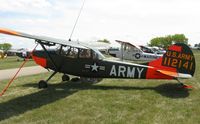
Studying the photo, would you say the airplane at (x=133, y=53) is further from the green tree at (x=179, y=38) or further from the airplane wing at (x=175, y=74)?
the green tree at (x=179, y=38)

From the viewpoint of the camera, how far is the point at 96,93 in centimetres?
950

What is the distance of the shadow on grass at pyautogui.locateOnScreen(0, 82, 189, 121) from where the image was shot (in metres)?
7.44

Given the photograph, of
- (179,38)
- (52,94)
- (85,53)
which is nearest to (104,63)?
(85,53)

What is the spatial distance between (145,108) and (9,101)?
4440 millimetres

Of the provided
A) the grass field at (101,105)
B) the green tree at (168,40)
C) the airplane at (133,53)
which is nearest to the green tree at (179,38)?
the green tree at (168,40)

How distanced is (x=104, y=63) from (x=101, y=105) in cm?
305

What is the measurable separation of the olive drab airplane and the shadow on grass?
53 cm

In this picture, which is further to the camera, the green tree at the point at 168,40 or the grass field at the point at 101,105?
the green tree at the point at 168,40

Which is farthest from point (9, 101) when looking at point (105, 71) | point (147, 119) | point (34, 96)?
point (147, 119)

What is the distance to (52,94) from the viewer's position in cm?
948

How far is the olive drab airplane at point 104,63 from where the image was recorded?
954 centimetres

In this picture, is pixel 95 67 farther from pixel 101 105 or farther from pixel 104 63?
pixel 101 105

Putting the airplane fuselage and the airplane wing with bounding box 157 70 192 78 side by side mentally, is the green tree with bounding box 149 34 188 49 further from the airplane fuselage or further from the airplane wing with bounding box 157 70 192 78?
the airplane wing with bounding box 157 70 192 78

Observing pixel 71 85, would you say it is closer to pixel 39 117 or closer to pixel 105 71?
pixel 105 71
